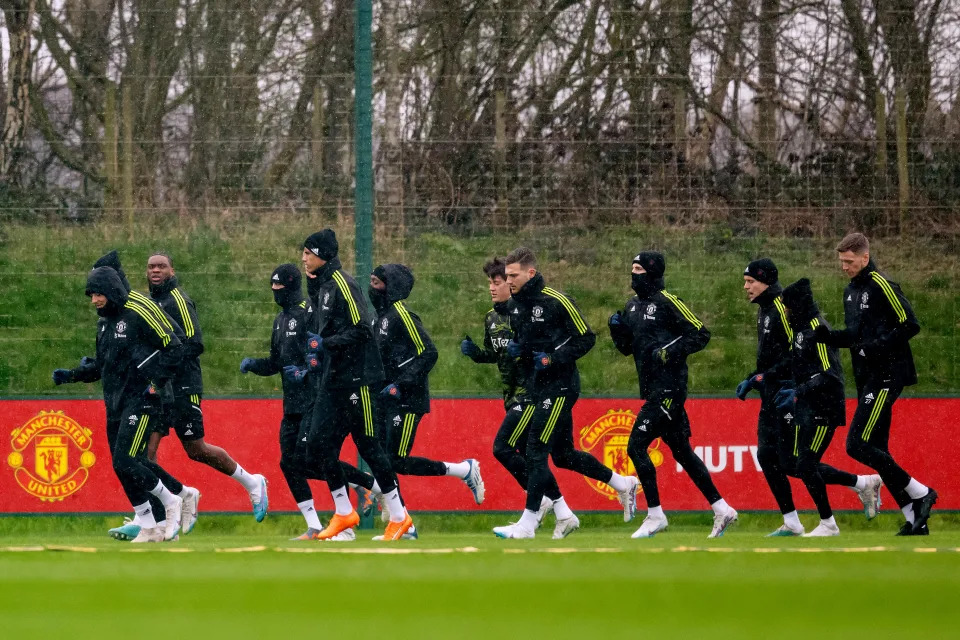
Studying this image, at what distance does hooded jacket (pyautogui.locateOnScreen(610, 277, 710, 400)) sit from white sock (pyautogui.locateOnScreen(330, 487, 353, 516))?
253 cm

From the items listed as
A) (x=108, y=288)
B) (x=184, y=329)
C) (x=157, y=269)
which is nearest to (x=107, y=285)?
(x=108, y=288)

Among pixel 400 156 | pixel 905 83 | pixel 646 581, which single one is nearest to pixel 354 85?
pixel 400 156

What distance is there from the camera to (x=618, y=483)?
42.8 ft

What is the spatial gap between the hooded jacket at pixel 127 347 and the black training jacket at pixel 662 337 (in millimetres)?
3607

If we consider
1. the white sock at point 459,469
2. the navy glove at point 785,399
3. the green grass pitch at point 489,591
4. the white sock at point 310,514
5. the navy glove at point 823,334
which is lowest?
the white sock at point 310,514

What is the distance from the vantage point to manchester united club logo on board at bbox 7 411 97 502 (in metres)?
14.4

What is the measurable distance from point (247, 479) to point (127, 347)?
2371mm

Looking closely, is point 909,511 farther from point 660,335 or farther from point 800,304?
point 660,335

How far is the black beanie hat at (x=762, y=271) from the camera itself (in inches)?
487

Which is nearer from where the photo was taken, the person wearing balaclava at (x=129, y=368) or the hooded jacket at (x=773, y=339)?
the person wearing balaclava at (x=129, y=368)

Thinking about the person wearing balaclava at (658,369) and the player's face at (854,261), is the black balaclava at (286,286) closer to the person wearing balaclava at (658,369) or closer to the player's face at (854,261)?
the person wearing balaclava at (658,369)

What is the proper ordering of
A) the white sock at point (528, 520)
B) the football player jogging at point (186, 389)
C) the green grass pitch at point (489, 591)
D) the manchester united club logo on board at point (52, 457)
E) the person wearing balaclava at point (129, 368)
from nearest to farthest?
the green grass pitch at point (489, 591) → the person wearing balaclava at point (129, 368) → the white sock at point (528, 520) → the football player jogging at point (186, 389) → the manchester united club logo on board at point (52, 457)

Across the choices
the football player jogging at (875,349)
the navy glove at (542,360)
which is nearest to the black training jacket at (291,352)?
the navy glove at (542,360)

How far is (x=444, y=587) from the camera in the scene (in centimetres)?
752
